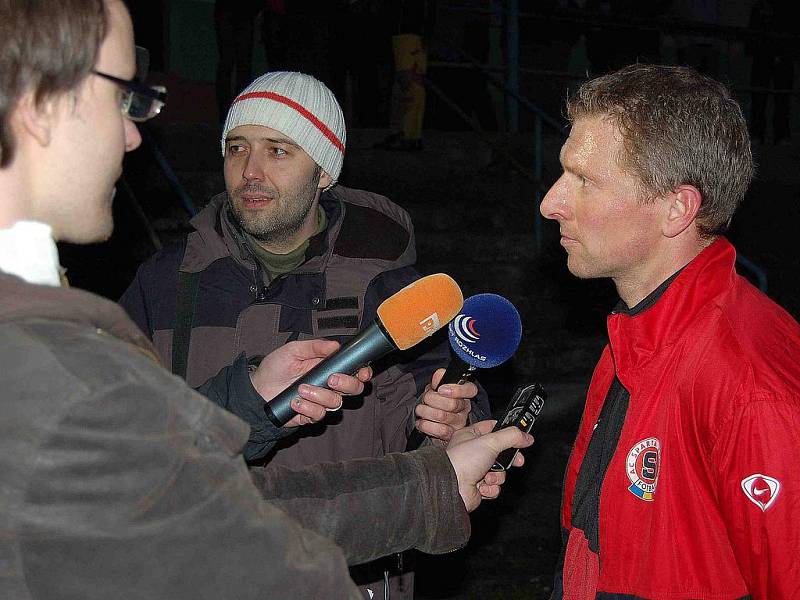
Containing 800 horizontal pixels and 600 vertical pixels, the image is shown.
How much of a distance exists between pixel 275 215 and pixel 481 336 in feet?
3.44

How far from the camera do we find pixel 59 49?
1.23m

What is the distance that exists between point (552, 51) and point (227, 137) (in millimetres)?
6880

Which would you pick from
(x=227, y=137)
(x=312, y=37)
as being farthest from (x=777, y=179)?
(x=227, y=137)

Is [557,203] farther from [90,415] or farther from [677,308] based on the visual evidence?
[90,415]

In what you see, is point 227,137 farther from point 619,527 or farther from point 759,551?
point 759,551

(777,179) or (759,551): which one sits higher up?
(759,551)

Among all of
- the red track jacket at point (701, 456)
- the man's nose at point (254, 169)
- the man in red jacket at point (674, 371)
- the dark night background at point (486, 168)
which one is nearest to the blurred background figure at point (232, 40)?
the dark night background at point (486, 168)

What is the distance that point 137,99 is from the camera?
142 centimetres

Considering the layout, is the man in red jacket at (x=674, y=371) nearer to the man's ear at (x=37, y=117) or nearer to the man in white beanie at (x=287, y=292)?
the man in white beanie at (x=287, y=292)

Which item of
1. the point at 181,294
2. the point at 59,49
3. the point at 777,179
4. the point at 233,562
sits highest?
the point at 59,49

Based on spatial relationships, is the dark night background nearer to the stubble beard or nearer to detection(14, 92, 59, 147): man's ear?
the stubble beard

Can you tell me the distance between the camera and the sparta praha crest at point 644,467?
198 centimetres

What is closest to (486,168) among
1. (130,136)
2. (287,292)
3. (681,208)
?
(287,292)

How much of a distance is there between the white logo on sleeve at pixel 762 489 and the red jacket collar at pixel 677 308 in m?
0.38
